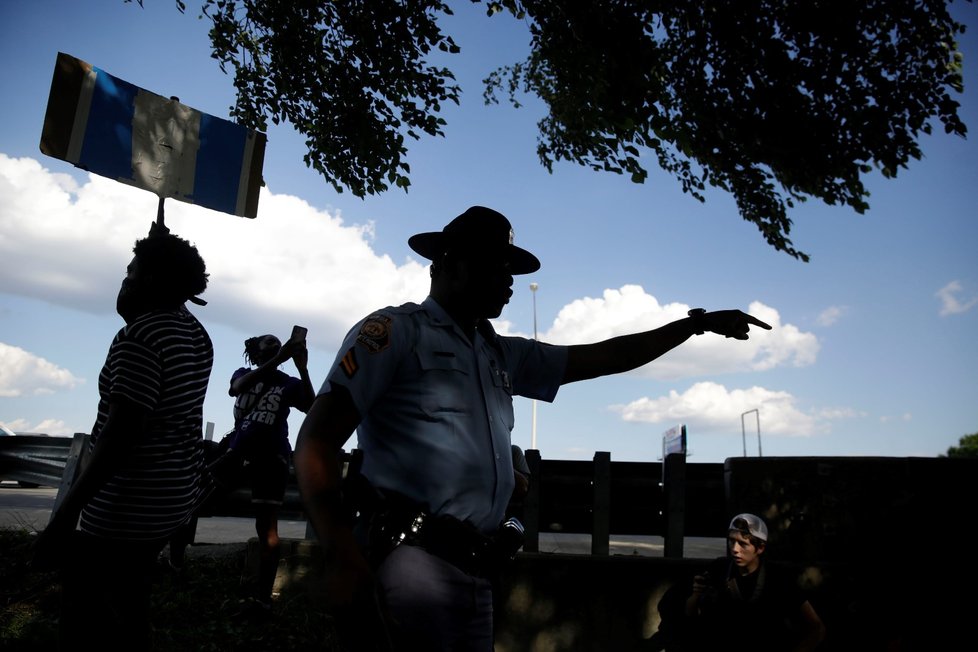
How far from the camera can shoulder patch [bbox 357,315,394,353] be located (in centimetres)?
185

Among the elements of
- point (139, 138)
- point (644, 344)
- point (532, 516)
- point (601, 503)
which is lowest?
point (532, 516)

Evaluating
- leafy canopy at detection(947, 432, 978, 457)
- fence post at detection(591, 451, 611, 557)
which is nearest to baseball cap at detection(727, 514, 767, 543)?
fence post at detection(591, 451, 611, 557)

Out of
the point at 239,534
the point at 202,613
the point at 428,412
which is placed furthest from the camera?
the point at 239,534

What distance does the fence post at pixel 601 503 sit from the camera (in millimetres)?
6508

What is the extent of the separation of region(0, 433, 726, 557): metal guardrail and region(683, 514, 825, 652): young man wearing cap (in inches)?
53.3

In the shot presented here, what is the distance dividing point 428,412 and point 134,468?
1197 millimetres

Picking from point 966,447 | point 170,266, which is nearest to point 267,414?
point 170,266

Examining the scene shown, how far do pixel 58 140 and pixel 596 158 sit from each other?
710cm

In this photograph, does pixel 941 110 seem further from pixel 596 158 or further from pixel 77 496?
pixel 77 496

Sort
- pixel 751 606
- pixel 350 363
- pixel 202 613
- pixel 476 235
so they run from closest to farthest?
pixel 350 363, pixel 476 235, pixel 751 606, pixel 202 613

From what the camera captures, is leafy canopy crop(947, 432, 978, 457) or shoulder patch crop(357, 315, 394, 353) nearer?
shoulder patch crop(357, 315, 394, 353)

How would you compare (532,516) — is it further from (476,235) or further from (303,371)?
(476,235)

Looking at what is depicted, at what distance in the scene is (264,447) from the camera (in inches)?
193

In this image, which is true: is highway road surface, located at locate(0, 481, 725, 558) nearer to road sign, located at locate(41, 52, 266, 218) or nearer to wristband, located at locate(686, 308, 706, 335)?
road sign, located at locate(41, 52, 266, 218)
